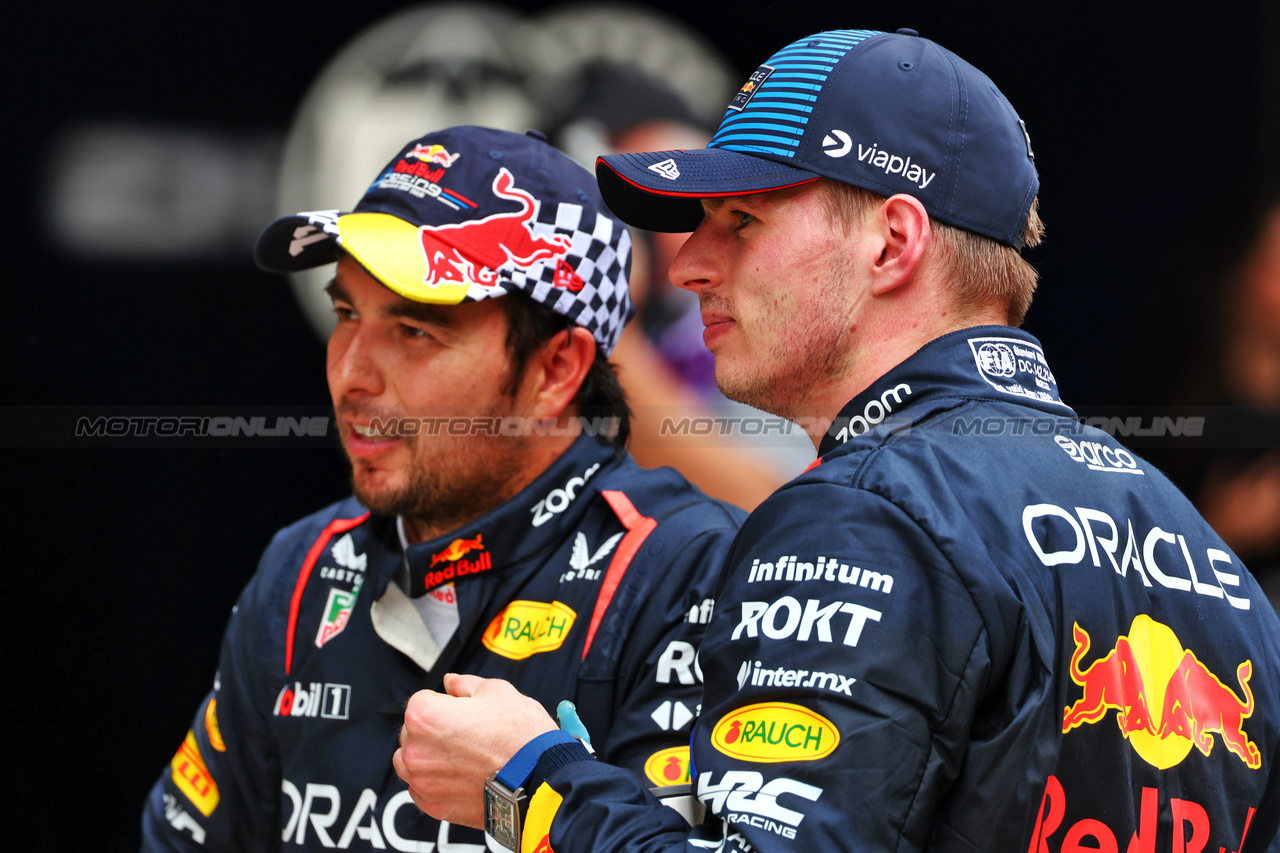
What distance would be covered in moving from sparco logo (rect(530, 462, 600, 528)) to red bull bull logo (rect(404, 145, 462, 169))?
583mm

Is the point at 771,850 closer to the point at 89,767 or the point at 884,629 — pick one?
the point at 884,629

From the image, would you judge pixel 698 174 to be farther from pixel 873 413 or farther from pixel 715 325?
pixel 873 413

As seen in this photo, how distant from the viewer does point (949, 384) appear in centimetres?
124

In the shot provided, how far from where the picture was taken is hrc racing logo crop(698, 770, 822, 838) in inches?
38.5

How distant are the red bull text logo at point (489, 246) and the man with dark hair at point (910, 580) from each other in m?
0.45

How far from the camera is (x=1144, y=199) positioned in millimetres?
3057

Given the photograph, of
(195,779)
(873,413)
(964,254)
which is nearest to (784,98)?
(964,254)

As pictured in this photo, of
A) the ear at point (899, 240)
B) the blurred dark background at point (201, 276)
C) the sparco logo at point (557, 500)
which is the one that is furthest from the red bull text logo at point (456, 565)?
the blurred dark background at point (201, 276)

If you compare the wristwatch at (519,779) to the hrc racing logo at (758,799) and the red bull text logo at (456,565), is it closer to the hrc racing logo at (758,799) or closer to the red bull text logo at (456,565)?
the hrc racing logo at (758,799)

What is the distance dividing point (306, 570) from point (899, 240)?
1254 mm

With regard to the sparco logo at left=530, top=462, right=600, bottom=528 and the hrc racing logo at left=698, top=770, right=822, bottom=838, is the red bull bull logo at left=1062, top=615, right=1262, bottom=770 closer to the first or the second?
the hrc racing logo at left=698, top=770, right=822, bottom=838

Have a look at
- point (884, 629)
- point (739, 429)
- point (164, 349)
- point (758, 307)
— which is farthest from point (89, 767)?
point (884, 629)

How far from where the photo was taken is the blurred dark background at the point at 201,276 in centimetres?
294

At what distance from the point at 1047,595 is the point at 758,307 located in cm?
49
